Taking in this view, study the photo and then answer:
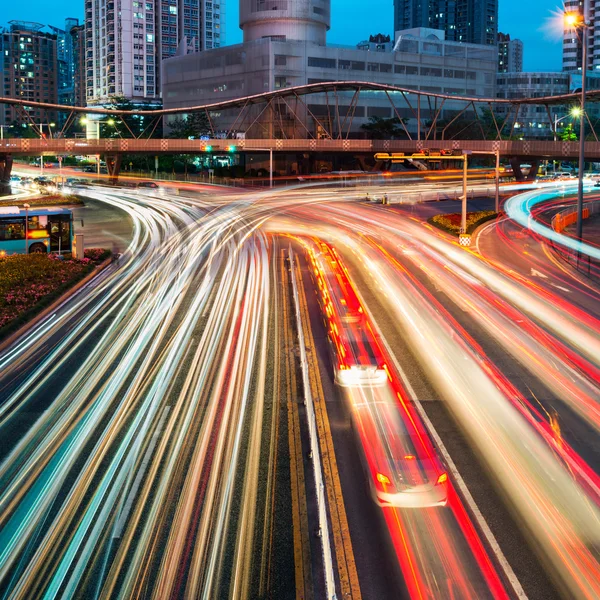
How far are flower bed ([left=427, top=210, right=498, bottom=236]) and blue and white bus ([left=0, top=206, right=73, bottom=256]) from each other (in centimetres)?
2730

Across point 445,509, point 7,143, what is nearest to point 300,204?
point 7,143

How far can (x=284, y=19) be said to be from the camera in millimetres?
143625

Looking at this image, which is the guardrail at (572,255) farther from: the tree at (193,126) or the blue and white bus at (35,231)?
the tree at (193,126)

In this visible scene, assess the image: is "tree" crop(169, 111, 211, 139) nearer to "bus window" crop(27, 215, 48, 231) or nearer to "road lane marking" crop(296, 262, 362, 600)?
"bus window" crop(27, 215, 48, 231)

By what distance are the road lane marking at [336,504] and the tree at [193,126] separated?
131 metres

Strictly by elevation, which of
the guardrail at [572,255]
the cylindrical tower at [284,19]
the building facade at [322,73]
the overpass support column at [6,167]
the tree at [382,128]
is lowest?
the guardrail at [572,255]

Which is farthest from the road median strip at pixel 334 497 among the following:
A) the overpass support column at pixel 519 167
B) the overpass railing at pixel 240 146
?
the overpass support column at pixel 519 167

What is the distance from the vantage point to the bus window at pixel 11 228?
41.8 meters

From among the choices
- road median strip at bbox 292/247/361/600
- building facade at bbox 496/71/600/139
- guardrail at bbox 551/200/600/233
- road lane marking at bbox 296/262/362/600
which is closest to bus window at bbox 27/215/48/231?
road median strip at bbox 292/247/361/600

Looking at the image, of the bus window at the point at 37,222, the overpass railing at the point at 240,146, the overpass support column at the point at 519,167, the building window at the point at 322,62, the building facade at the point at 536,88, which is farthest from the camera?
the building facade at the point at 536,88

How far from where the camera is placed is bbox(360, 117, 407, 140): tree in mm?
130750

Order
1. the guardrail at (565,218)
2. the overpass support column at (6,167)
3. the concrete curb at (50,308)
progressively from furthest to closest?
the overpass support column at (6,167) → the guardrail at (565,218) → the concrete curb at (50,308)

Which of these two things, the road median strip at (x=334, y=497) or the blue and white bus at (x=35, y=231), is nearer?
the road median strip at (x=334, y=497)

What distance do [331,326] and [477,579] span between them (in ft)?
46.0
